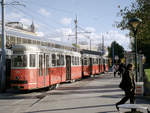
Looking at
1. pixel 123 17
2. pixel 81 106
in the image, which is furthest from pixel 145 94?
pixel 123 17

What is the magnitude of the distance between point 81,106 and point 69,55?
12546 millimetres

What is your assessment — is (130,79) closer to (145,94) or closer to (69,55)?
(145,94)

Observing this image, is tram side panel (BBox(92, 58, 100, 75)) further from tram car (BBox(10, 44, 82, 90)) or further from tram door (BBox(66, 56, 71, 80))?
tram car (BBox(10, 44, 82, 90))

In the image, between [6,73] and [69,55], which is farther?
[69,55]

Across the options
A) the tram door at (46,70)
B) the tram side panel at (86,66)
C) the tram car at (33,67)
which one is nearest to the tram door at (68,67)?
the tram car at (33,67)

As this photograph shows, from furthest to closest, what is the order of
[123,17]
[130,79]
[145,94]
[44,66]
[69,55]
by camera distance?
[69,55] → [123,17] → [44,66] → [145,94] → [130,79]

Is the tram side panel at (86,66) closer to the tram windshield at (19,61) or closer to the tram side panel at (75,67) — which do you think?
the tram side panel at (75,67)

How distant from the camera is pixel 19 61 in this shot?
1606 cm

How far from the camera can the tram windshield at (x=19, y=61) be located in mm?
15940

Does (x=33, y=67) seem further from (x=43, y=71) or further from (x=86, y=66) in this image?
(x=86, y=66)

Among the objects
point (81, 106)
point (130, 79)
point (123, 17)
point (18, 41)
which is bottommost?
point (81, 106)

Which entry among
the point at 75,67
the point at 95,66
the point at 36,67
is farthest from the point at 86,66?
the point at 36,67

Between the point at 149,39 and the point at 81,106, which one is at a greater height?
the point at 149,39

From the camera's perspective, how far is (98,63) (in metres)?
39.3
